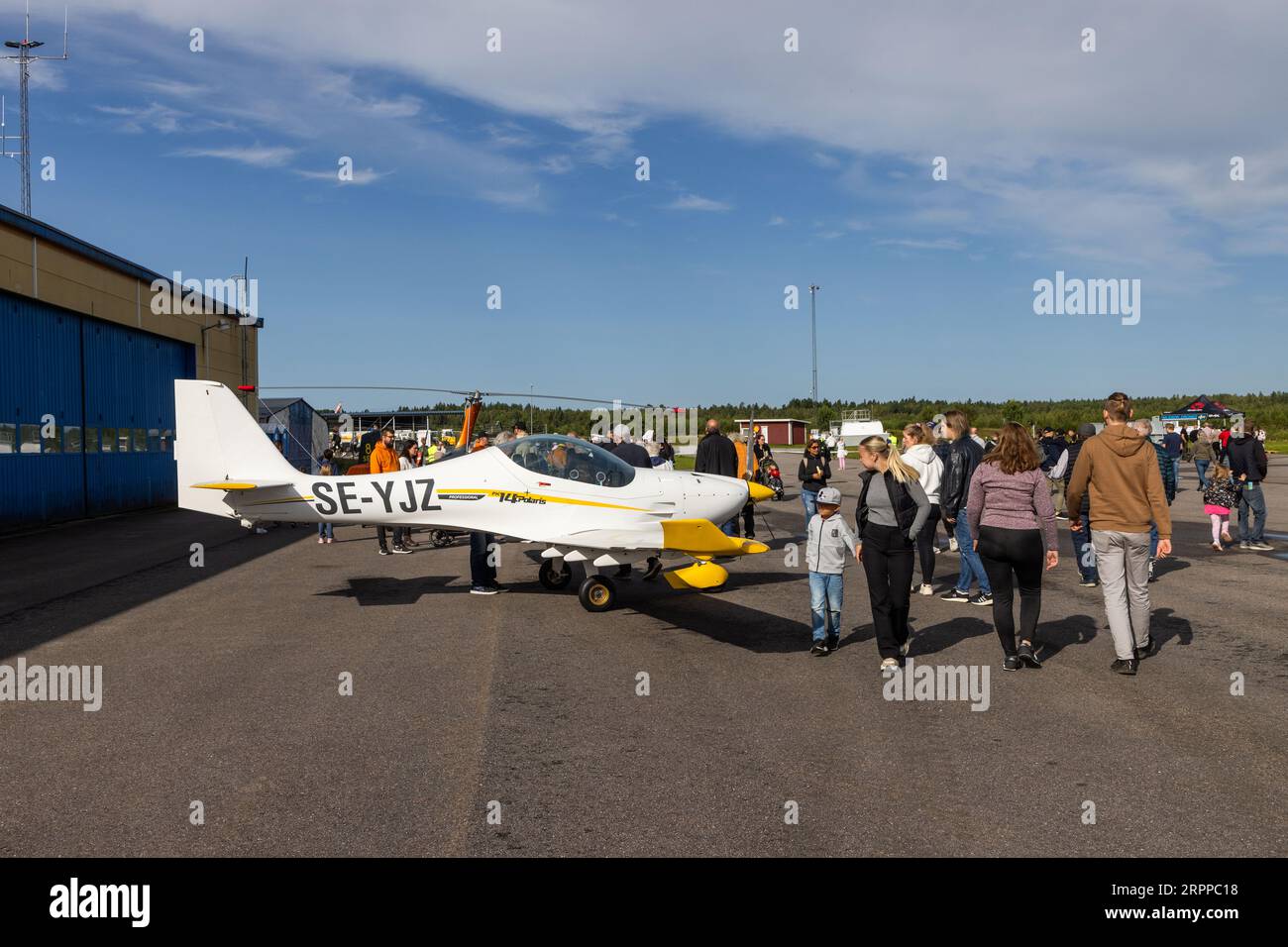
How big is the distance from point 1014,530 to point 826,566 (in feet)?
4.90

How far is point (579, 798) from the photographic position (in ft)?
15.3

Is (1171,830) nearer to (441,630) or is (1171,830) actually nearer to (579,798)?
(579,798)

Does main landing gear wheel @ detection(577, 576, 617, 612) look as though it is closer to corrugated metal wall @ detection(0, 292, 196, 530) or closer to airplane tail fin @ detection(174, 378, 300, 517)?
airplane tail fin @ detection(174, 378, 300, 517)

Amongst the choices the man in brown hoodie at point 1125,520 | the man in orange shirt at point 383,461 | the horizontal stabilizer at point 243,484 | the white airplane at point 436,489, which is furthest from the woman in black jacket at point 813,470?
the horizontal stabilizer at point 243,484

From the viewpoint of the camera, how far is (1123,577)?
7.23m

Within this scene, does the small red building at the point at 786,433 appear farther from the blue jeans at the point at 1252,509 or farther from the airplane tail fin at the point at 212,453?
the airplane tail fin at the point at 212,453

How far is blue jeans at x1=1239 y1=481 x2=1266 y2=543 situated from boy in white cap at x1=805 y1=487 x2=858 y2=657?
10.0 m

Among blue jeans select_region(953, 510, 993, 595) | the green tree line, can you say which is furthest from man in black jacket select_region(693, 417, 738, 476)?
the green tree line

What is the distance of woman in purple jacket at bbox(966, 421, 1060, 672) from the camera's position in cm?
711

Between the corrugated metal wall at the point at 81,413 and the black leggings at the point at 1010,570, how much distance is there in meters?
20.7

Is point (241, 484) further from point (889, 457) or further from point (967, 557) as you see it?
point (967, 557)

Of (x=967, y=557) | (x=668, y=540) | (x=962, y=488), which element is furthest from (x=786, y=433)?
(x=668, y=540)
